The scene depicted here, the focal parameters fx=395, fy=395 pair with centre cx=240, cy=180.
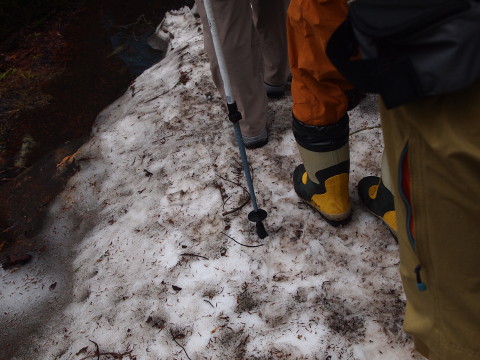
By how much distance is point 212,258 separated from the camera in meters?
2.69

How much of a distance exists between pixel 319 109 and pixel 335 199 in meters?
0.68

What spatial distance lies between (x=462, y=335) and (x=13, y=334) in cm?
272

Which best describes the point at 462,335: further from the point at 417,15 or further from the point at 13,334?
the point at 13,334

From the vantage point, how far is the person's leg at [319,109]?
1821 millimetres

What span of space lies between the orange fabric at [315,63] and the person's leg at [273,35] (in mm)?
1499

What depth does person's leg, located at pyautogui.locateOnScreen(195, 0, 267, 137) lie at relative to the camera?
9.11ft

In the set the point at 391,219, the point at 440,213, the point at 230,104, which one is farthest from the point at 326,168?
the point at 440,213

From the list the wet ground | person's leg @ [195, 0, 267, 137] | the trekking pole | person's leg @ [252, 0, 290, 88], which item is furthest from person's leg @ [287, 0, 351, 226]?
the wet ground

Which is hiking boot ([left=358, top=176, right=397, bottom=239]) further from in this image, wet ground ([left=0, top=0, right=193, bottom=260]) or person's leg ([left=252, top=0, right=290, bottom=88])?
wet ground ([left=0, top=0, right=193, bottom=260])

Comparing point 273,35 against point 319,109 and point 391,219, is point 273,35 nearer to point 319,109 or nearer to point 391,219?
point 319,109

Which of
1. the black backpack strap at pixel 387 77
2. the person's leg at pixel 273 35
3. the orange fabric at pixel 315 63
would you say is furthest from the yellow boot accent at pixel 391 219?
the person's leg at pixel 273 35

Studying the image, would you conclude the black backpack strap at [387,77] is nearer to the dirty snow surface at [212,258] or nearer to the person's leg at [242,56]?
the dirty snow surface at [212,258]

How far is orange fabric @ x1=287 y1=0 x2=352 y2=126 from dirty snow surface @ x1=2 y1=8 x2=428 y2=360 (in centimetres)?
88

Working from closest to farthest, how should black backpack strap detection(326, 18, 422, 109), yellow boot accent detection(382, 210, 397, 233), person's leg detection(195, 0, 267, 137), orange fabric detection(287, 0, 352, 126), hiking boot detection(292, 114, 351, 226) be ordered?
1. black backpack strap detection(326, 18, 422, 109)
2. orange fabric detection(287, 0, 352, 126)
3. hiking boot detection(292, 114, 351, 226)
4. yellow boot accent detection(382, 210, 397, 233)
5. person's leg detection(195, 0, 267, 137)
